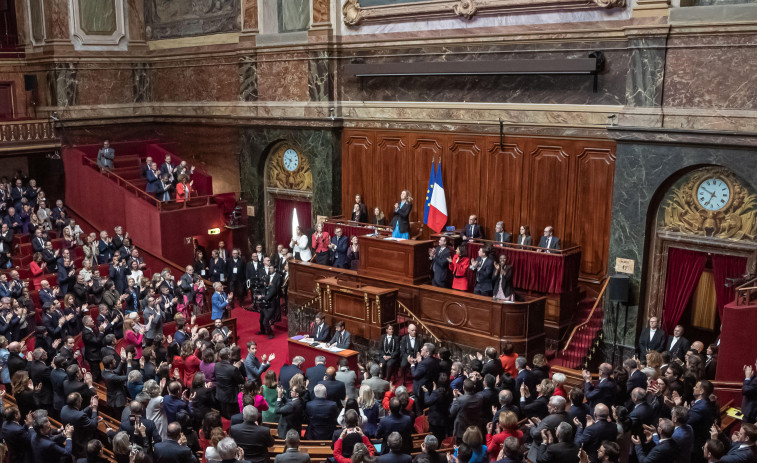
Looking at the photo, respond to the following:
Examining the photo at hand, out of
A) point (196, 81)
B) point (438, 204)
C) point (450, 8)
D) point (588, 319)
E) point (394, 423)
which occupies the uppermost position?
point (450, 8)

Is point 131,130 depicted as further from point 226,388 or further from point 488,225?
point 226,388

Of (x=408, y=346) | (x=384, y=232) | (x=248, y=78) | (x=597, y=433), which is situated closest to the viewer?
(x=597, y=433)

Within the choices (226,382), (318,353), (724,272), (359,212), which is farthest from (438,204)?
(226,382)

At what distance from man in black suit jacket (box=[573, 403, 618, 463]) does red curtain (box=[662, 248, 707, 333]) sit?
5706 mm

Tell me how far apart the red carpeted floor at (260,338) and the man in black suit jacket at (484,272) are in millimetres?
3968

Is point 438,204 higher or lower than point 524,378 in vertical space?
higher

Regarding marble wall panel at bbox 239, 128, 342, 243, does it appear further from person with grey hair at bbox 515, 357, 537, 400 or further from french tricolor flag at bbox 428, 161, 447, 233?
person with grey hair at bbox 515, 357, 537, 400

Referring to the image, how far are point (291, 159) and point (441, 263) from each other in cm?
646

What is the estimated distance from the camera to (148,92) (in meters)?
21.3

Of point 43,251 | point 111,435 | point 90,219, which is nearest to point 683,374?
point 111,435

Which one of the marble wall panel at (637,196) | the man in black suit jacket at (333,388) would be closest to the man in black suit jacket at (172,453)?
the man in black suit jacket at (333,388)

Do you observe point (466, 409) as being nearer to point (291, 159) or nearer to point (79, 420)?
point (79, 420)

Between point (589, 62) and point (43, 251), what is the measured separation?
11.8m

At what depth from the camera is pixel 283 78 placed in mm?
17641
